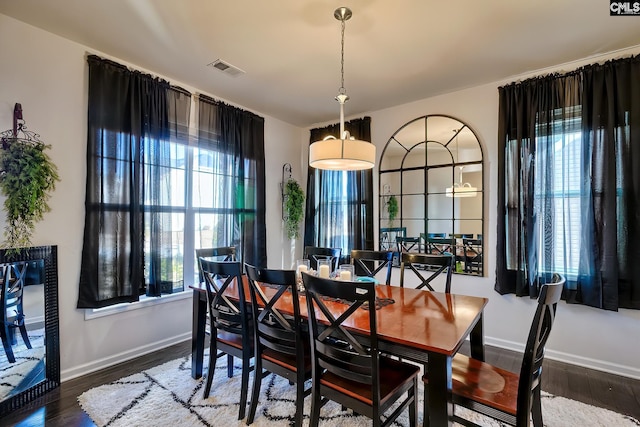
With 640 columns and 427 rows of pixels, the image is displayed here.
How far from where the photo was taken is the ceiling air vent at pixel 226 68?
307 cm

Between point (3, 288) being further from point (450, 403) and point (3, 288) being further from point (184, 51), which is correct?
point (450, 403)

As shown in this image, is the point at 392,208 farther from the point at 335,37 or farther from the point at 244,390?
the point at 244,390

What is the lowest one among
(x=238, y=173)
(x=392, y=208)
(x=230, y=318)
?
(x=230, y=318)

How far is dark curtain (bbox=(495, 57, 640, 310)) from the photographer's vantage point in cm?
275

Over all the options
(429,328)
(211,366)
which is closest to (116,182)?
(211,366)

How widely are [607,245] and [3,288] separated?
4985mm

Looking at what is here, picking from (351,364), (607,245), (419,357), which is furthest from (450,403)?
(607,245)

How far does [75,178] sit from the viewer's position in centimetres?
274

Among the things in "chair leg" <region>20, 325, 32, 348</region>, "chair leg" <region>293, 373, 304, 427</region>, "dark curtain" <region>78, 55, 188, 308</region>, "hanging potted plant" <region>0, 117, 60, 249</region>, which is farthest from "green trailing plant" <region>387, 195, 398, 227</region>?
"chair leg" <region>20, 325, 32, 348</region>

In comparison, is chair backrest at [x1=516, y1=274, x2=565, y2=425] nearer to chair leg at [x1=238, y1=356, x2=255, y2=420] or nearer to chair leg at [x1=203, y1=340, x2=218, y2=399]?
chair leg at [x1=238, y1=356, x2=255, y2=420]

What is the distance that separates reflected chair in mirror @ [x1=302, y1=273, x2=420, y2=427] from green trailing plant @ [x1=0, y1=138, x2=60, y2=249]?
224 centimetres

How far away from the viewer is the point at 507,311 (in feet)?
11.1

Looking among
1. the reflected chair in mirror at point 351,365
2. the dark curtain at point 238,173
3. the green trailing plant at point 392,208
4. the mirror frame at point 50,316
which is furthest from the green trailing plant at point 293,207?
the reflected chair in mirror at point 351,365

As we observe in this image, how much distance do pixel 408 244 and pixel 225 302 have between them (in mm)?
2613
